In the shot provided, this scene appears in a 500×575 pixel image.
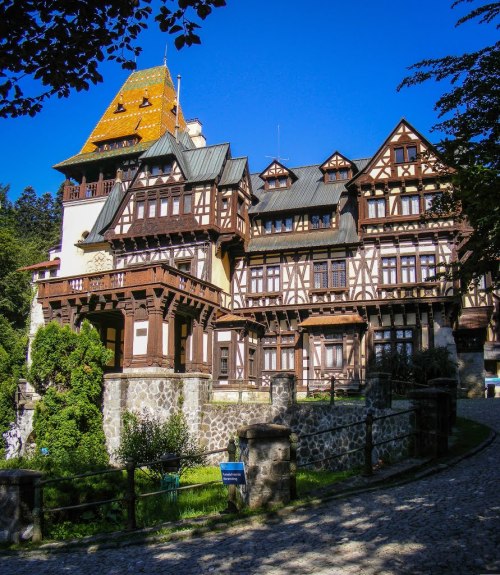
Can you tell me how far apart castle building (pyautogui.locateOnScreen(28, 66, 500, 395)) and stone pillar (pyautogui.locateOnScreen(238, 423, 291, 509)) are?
15482 mm

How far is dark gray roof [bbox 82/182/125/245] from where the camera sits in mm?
34844

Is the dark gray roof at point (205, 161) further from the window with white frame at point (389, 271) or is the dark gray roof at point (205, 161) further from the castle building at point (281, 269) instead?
the window with white frame at point (389, 271)

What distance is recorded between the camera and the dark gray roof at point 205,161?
31.2 meters

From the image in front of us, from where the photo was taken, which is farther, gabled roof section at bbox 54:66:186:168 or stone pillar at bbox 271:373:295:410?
gabled roof section at bbox 54:66:186:168

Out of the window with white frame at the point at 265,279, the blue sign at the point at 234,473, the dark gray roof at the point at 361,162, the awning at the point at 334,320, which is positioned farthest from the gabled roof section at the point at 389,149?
the blue sign at the point at 234,473

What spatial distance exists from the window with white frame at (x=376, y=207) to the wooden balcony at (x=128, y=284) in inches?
338

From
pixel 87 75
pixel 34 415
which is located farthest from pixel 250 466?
pixel 34 415

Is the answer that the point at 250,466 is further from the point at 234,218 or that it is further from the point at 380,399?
the point at 234,218

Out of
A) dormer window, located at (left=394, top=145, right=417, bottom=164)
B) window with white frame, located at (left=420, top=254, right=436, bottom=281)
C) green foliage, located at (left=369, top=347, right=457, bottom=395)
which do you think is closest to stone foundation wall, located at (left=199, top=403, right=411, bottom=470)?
green foliage, located at (left=369, top=347, right=457, bottom=395)

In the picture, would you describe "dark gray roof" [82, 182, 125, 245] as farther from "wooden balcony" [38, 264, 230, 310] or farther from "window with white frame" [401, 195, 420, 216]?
"window with white frame" [401, 195, 420, 216]

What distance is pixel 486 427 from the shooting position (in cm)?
1659

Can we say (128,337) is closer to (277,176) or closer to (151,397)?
(151,397)

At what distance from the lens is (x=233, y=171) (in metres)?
32.1

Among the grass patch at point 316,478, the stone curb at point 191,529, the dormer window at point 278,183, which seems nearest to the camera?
the stone curb at point 191,529
